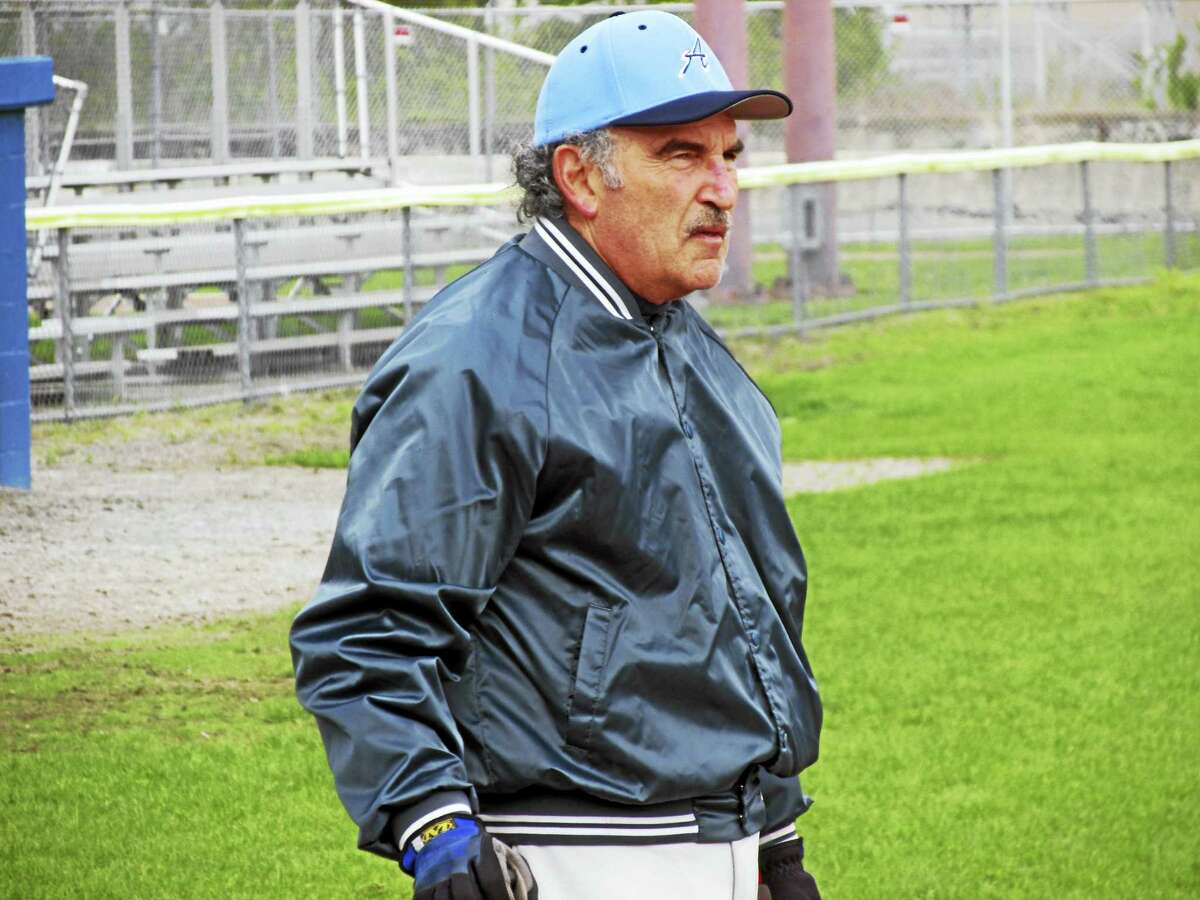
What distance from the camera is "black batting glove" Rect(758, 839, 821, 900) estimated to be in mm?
3123

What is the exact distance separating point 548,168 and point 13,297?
6.14 metres

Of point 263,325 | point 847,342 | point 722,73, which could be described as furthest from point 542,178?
point 847,342

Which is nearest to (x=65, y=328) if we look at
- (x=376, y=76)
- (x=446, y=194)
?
(x=446, y=194)

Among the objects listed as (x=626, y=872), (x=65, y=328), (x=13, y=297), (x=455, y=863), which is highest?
(x=13, y=297)

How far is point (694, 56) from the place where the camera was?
2764mm

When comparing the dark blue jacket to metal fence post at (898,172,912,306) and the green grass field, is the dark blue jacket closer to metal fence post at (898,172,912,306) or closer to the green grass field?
the green grass field

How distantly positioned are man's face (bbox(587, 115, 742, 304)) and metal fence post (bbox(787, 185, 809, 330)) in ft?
37.9

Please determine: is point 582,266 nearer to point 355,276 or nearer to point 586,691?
point 586,691

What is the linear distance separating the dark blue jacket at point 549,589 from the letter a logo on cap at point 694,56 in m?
0.30

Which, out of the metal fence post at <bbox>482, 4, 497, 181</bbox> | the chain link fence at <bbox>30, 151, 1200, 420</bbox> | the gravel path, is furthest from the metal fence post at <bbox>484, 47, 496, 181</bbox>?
the gravel path

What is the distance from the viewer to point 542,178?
2852 mm

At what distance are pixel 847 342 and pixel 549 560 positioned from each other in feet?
39.8

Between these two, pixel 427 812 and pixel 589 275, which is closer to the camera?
pixel 427 812

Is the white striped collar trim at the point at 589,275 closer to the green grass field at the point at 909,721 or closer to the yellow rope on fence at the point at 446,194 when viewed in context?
the green grass field at the point at 909,721
